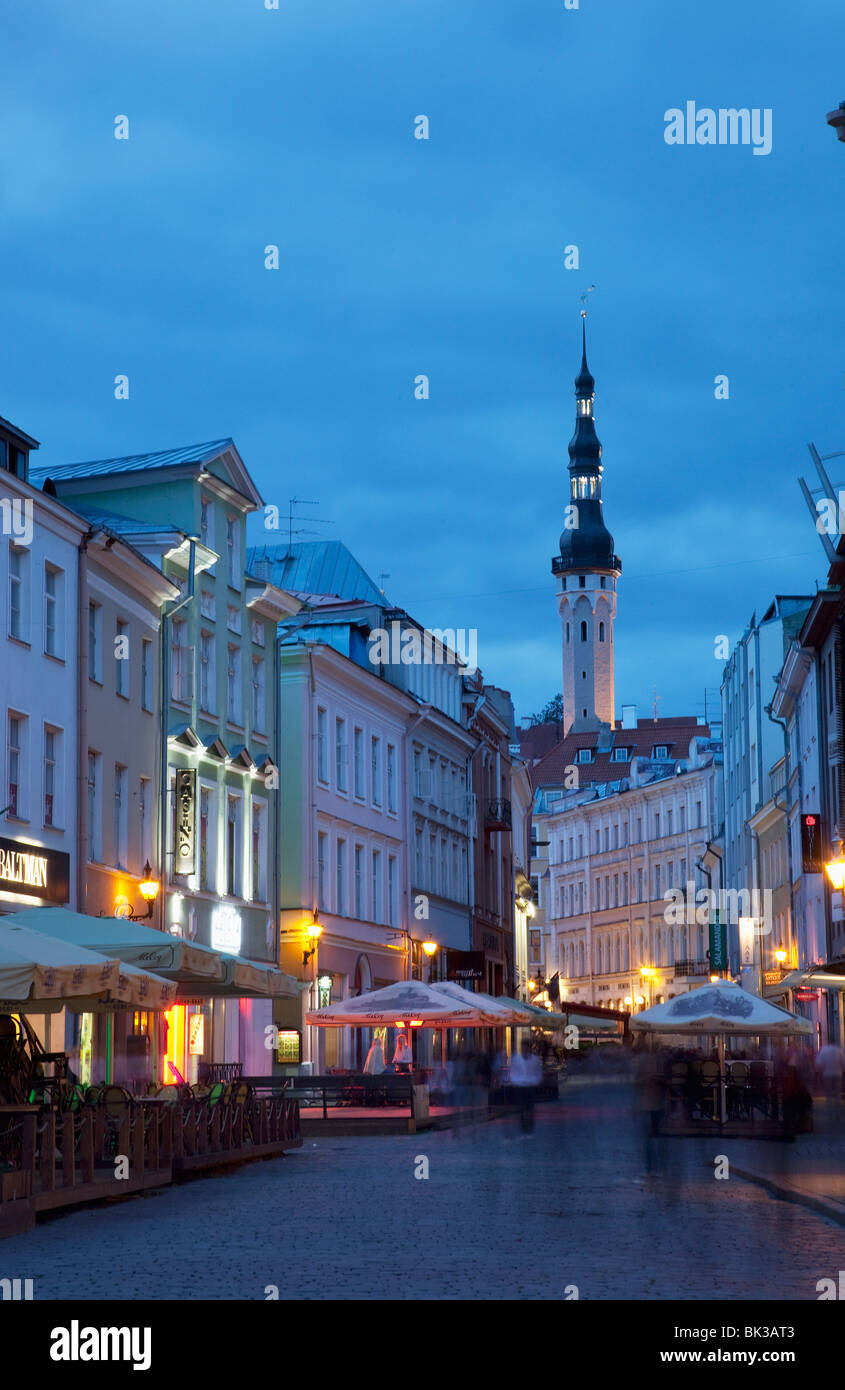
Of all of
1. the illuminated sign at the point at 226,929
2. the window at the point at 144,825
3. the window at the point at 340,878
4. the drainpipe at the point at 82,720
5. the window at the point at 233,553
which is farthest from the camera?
the window at the point at 340,878

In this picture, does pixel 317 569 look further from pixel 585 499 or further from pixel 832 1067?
pixel 585 499

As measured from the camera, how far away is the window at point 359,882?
53688 mm

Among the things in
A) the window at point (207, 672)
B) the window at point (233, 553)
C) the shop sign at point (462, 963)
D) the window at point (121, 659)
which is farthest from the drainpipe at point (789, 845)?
the window at point (121, 659)

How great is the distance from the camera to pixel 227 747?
43094 millimetres

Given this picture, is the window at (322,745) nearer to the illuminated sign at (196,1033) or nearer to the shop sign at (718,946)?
the illuminated sign at (196,1033)

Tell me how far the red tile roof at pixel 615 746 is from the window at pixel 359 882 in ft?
259

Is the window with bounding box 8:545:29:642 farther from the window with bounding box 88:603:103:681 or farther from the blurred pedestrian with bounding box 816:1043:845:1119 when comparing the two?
the blurred pedestrian with bounding box 816:1043:845:1119

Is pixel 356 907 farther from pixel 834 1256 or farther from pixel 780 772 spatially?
pixel 834 1256

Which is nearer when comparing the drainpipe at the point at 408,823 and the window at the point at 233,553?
the window at the point at 233,553

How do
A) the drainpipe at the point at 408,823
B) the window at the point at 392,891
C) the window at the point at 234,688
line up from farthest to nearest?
the drainpipe at the point at 408,823 < the window at the point at 392,891 < the window at the point at 234,688

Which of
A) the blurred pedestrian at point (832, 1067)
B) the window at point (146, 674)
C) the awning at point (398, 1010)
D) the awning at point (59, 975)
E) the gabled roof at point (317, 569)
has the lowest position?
the blurred pedestrian at point (832, 1067)

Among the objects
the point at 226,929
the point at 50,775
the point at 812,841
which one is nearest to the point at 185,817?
the point at 226,929
